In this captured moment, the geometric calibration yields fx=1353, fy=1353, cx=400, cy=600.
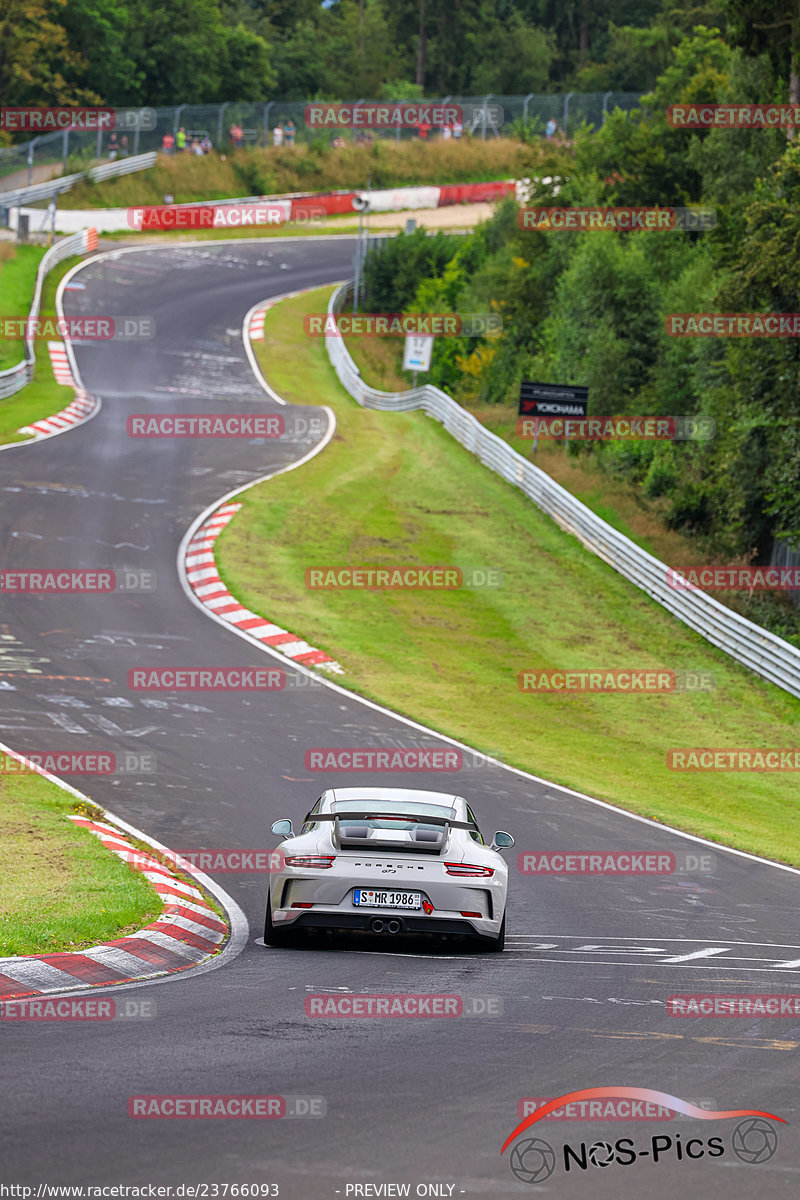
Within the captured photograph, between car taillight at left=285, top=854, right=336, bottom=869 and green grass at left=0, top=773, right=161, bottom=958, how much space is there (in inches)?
54.3

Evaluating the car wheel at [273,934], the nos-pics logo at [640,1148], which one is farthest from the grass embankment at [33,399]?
the nos-pics logo at [640,1148]

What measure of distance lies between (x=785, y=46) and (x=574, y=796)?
25.8 meters

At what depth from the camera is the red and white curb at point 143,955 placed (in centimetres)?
862

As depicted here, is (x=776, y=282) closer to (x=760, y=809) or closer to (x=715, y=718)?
(x=715, y=718)

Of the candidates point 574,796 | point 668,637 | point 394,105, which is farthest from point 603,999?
point 394,105

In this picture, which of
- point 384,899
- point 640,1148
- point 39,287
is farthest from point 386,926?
point 39,287

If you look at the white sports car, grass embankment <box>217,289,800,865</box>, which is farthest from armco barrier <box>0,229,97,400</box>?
the white sports car

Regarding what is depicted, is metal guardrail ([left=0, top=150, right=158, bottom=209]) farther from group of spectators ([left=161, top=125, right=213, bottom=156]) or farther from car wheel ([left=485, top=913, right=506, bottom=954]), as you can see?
car wheel ([left=485, top=913, right=506, bottom=954])

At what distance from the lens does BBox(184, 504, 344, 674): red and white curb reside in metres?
23.8

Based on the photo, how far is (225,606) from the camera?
84.5ft

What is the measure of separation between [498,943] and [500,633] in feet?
55.1

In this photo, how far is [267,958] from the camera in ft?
31.8

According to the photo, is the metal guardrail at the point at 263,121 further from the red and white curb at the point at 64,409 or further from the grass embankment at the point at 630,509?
the grass embankment at the point at 630,509

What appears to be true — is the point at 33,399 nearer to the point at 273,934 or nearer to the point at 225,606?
the point at 225,606
